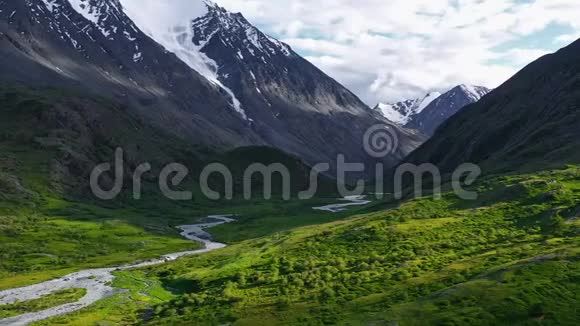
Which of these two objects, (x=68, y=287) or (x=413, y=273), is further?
(x=68, y=287)

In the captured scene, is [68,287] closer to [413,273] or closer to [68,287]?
[68,287]

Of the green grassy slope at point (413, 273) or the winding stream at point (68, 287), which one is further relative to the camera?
the winding stream at point (68, 287)

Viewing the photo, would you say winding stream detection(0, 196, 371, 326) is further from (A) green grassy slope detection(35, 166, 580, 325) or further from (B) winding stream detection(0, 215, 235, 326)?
(A) green grassy slope detection(35, 166, 580, 325)

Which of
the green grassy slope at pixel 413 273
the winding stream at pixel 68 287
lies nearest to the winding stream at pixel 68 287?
the winding stream at pixel 68 287

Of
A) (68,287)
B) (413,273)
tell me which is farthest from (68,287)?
(413,273)

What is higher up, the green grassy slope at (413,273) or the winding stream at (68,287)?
the green grassy slope at (413,273)

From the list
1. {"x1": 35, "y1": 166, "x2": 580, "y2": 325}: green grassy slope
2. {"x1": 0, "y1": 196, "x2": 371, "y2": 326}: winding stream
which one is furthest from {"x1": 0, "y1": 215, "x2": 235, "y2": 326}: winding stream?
{"x1": 35, "y1": 166, "x2": 580, "y2": 325}: green grassy slope

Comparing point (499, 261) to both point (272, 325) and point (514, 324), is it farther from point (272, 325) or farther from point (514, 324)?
point (272, 325)

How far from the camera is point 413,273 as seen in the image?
197 ft

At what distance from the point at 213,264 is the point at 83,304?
80.2 ft

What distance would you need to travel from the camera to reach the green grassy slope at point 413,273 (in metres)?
45.2

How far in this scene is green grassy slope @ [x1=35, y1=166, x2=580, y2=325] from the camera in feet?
148

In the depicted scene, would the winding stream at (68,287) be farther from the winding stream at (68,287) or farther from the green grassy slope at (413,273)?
the green grassy slope at (413,273)

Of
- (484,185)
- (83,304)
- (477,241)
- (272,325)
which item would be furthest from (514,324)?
(484,185)
